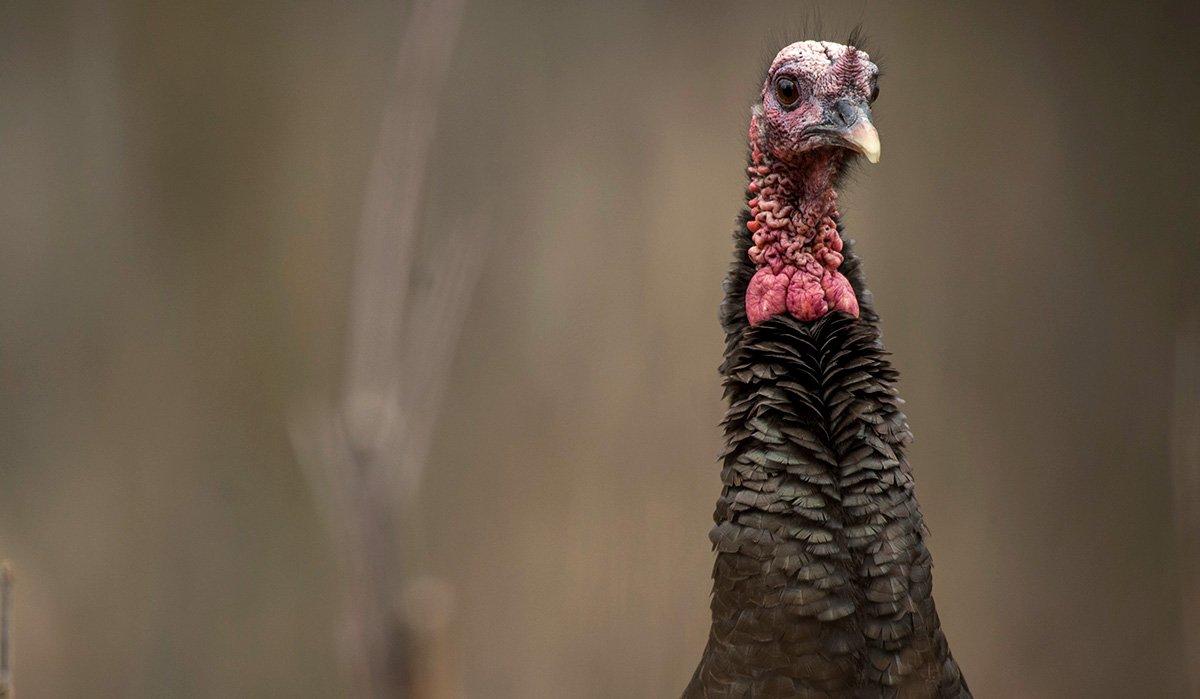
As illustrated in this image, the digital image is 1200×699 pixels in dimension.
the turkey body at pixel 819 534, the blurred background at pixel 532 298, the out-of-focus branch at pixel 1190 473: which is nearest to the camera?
the turkey body at pixel 819 534

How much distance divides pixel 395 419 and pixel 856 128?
0.78 m

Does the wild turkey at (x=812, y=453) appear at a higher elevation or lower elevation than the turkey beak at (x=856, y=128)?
lower

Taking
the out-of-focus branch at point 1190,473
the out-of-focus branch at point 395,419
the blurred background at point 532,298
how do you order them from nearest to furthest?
1. the out-of-focus branch at point 395,419
2. the out-of-focus branch at point 1190,473
3. the blurred background at point 532,298

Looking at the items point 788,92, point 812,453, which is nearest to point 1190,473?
point 812,453

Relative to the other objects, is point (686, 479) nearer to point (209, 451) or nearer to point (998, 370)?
point (998, 370)

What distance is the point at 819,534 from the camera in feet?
4.47

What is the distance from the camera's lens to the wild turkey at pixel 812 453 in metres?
1.36

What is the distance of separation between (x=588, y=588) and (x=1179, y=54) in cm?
199

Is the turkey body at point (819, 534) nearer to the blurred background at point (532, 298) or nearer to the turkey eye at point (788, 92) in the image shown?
the turkey eye at point (788, 92)

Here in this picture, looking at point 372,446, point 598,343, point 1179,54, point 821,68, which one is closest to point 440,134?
point 598,343

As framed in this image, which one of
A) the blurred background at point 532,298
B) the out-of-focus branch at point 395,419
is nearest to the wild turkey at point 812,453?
the out-of-focus branch at point 395,419

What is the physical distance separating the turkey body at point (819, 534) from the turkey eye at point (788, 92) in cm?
29

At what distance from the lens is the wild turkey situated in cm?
136

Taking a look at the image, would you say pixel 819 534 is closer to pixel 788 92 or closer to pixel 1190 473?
pixel 788 92
